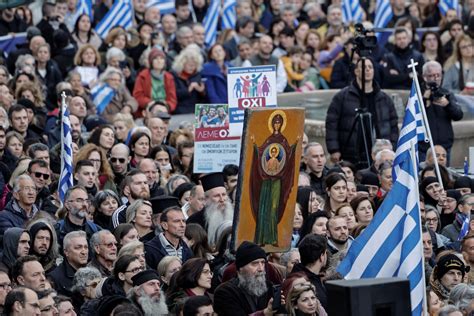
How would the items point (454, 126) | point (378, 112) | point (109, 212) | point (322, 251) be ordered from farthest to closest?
point (454, 126) < point (378, 112) < point (109, 212) < point (322, 251)

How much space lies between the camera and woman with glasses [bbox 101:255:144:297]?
15.7 m

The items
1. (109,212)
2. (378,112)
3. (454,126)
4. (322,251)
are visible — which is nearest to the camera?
(322,251)

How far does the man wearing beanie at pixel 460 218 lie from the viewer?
19391 millimetres

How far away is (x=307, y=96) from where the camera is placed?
27.8m

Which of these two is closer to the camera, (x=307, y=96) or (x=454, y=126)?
(x=454, y=126)

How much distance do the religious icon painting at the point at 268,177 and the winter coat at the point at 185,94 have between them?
9.44 m

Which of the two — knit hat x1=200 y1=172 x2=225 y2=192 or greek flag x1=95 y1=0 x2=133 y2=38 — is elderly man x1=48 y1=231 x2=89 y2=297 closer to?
knit hat x1=200 y1=172 x2=225 y2=192

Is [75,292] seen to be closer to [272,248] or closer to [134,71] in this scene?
[272,248]

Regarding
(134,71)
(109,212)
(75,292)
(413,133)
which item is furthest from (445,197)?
(134,71)

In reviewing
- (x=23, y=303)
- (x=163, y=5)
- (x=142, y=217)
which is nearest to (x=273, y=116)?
(x=142, y=217)

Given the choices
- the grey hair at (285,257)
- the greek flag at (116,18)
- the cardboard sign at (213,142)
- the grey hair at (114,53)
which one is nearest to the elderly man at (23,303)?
the grey hair at (285,257)

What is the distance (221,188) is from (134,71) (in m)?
8.74

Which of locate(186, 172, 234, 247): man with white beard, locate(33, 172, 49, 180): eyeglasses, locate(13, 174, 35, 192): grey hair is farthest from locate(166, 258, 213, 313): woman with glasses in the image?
locate(33, 172, 49, 180): eyeglasses

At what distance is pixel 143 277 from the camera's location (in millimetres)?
15344
